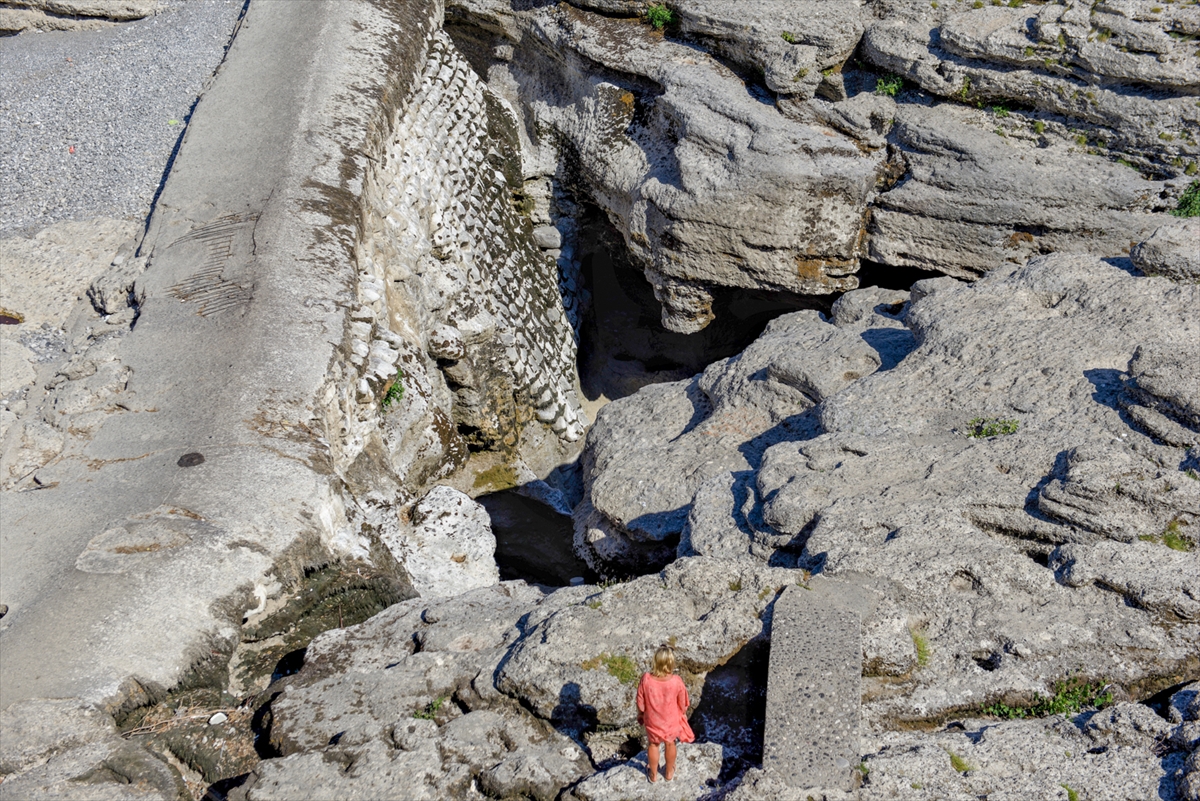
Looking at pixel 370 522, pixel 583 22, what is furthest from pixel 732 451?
pixel 583 22

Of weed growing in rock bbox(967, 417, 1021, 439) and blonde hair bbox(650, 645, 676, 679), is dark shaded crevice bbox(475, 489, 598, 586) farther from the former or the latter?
blonde hair bbox(650, 645, 676, 679)

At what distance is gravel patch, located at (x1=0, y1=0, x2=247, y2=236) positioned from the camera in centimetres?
930

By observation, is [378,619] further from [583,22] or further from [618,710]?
[583,22]

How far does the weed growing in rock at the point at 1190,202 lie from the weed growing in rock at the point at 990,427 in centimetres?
408

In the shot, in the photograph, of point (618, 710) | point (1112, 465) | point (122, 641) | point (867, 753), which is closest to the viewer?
point (867, 753)

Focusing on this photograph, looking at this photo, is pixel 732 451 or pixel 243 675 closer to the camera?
pixel 243 675

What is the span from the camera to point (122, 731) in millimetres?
4633

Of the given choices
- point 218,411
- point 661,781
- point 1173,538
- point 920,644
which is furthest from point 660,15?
point 661,781

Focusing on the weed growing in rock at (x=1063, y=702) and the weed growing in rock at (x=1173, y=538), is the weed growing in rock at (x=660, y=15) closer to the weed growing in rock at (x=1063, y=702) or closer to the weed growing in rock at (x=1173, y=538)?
the weed growing in rock at (x=1173, y=538)

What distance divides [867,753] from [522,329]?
7.16m

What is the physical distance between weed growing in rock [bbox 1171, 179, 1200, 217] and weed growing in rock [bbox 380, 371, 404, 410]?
7.11 metres

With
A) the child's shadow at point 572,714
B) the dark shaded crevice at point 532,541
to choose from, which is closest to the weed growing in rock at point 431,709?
the child's shadow at point 572,714

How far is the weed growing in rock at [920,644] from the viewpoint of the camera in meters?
4.63

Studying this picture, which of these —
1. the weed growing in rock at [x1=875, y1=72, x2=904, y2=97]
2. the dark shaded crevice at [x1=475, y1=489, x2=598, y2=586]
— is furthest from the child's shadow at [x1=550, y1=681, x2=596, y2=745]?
the weed growing in rock at [x1=875, y1=72, x2=904, y2=97]
